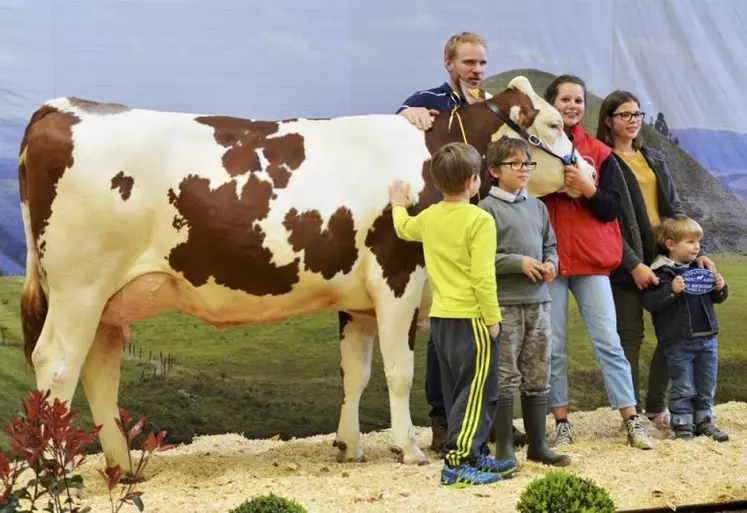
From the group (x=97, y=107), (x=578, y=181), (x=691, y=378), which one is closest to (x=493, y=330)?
(x=578, y=181)

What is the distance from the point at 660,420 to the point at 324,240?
2240 mm

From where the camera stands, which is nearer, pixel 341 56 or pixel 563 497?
pixel 563 497

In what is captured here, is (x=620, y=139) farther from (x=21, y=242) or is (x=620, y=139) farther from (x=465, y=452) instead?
(x=21, y=242)

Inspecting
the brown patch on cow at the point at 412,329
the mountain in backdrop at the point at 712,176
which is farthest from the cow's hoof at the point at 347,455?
the mountain in backdrop at the point at 712,176

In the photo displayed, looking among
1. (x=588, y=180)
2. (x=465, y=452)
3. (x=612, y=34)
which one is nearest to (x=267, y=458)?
(x=465, y=452)

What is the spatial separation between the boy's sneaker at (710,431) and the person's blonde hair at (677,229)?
0.93m

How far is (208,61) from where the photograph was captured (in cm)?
559

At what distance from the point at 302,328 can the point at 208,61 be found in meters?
1.57

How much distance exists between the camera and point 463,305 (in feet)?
13.1

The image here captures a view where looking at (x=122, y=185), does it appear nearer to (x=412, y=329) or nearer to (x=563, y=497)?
(x=412, y=329)

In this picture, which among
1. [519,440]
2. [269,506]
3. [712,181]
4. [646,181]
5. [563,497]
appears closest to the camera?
[269,506]

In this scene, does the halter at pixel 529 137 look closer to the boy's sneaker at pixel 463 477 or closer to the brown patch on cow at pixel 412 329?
the brown patch on cow at pixel 412 329

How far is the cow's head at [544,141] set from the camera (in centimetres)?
483

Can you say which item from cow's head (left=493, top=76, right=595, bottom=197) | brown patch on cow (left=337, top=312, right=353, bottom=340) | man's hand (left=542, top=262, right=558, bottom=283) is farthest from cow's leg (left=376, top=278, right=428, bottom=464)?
cow's head (left=493, top=76, right=595, bottom=197)
